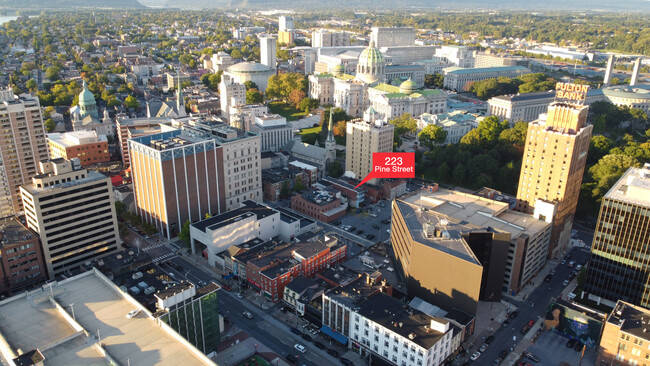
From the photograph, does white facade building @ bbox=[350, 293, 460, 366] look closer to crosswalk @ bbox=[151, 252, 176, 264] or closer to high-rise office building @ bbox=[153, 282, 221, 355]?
high-rise office building @ bbox=[153, 282, 221, 355]

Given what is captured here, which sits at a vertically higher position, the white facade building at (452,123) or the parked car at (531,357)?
the white facade building at (452,123)

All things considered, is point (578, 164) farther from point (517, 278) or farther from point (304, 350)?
point (304, 350)

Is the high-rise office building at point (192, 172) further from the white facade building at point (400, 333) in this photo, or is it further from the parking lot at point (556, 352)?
the parking lot at point (556, 352)

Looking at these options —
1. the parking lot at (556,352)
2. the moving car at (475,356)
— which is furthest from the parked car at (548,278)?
the moving car at (475,356)

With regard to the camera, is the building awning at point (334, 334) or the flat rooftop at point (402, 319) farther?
the building awning at point (334, 334)

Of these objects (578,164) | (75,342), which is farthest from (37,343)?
(578,164)

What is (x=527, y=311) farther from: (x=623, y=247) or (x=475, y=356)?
(x=623, y=247)
